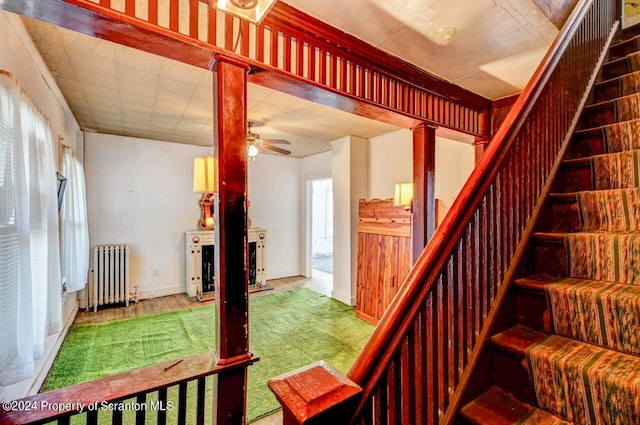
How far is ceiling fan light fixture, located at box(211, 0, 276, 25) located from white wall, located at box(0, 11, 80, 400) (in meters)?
1.55

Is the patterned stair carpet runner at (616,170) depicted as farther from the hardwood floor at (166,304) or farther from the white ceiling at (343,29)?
the hardwood floor at (166,304)

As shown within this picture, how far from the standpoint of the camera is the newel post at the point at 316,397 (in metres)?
0.71

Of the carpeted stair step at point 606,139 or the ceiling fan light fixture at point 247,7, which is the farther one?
the carpeted stair step at point 606,139

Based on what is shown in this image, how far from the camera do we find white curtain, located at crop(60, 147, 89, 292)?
9.71ft

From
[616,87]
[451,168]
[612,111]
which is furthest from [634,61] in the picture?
[451,168]

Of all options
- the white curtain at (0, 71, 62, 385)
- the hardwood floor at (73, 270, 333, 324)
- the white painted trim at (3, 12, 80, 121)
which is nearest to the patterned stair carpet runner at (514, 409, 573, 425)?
the white curtain at (0, 71, 62, 385)

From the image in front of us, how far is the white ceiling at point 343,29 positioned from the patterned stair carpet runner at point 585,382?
70.8 inches

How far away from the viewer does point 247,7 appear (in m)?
1.08

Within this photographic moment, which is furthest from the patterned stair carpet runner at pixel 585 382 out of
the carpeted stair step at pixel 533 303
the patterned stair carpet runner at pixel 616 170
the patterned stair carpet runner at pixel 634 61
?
the patterned stair carpet runner at pixel 634 61

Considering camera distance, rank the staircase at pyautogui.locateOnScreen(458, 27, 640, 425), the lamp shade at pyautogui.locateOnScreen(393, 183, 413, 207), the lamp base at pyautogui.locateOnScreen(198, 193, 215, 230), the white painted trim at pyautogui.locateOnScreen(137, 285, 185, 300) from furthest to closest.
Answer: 1. the lamp base at pyautogui.locateOnScreen(198, 193, 215, 230)
2. the white painted trim at pyautogui.locateOnScreen(137, 285, 185, 300)
3. the lamp shade at pyautogui.locateOnScreen(393, 183, 413, 207)
4. the staircase at pyautogui.locateOnScreen(458, 27, 640, 425)

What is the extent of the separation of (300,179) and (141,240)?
3.25 metres

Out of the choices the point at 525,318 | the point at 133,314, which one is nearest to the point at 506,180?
the point at 525,318

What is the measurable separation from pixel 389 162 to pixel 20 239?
13.0 feet

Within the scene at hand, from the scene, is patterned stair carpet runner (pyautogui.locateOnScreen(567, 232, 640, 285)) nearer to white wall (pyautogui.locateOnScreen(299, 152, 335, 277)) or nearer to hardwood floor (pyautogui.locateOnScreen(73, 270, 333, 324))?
hardwood floor (pyautogui.locateOnScreen(73, 270, 333, 324))
